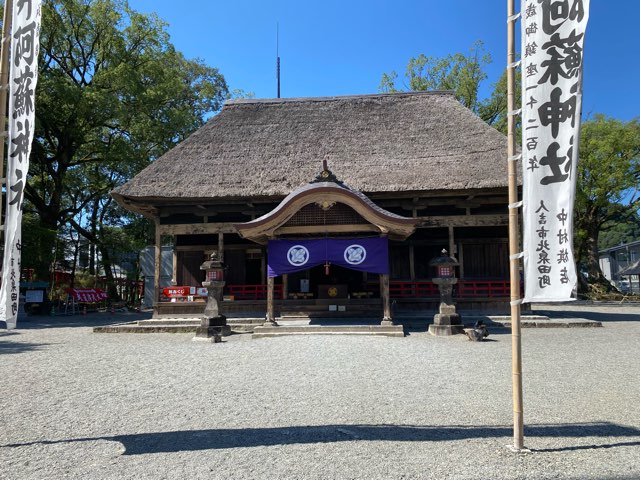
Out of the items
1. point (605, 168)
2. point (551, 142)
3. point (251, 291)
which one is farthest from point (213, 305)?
point (605, 168)

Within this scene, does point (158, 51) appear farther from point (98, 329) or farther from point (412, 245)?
point (412, 245)

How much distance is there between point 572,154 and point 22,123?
193 inches

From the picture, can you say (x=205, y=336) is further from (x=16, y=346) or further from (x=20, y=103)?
(x=20, y=103)

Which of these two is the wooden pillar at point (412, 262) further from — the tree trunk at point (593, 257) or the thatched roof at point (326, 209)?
the tree trunk at point (593, 257)

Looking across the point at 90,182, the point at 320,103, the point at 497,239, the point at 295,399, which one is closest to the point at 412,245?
the point at 497,239

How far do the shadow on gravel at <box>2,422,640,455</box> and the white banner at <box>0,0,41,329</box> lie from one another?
1746mm

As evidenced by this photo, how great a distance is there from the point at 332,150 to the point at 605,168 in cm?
1877

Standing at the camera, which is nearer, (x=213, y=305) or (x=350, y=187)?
(x=213, y=305)

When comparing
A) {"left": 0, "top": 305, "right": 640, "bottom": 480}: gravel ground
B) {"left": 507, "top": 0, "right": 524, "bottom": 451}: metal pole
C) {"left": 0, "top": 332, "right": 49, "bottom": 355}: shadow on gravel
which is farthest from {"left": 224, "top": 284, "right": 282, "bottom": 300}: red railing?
{"left": 507, "top": 0, "right": 524, "bottom": 451}: metal pole

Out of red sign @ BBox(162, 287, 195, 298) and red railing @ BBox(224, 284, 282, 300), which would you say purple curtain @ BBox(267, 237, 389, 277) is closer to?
red railing @ BBox(224, 284, 282, 300)

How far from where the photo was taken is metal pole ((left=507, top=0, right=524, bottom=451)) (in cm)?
336

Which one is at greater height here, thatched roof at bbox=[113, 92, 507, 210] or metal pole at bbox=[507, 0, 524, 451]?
thatched roof at bbox=[113, 92, 507, 210]

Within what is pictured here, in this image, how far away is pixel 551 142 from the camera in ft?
11.6

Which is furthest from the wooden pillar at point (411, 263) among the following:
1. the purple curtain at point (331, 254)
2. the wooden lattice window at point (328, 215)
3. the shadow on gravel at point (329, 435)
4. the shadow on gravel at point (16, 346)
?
the shadow on gravel at point (16, 346)
